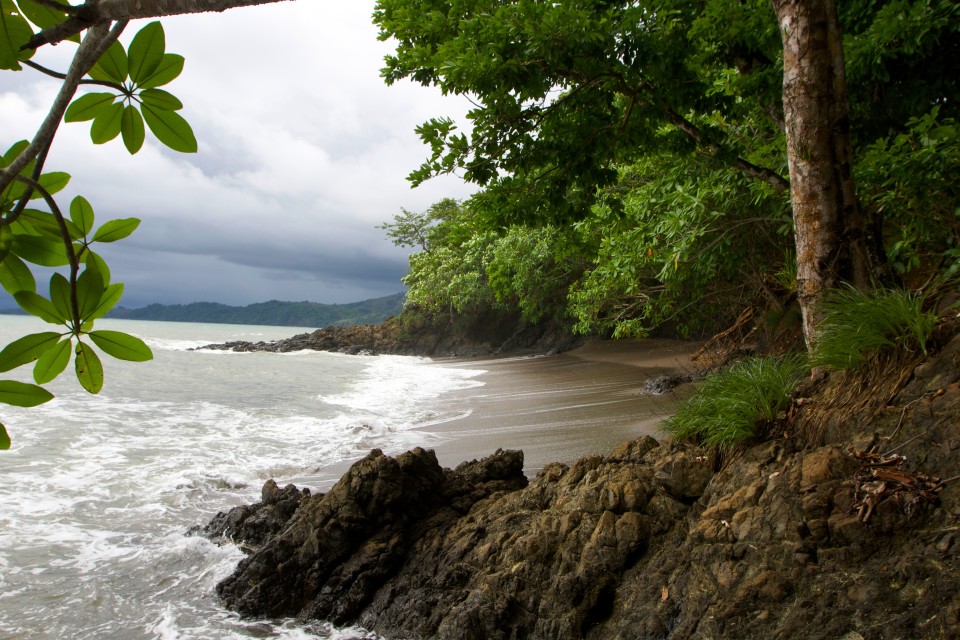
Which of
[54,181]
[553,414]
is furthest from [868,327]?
[553,414]

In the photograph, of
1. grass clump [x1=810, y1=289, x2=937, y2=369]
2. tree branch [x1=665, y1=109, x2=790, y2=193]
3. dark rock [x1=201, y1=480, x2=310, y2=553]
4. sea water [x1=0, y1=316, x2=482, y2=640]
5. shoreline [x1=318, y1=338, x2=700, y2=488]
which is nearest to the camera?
grass clump [x1=810, y1=289, x2=937, y2=369]

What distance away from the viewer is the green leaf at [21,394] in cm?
62

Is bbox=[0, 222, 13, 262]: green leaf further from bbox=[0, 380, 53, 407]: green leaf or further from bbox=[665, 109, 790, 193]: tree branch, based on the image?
bbox=[665, 109, 790, 193]: tree branch

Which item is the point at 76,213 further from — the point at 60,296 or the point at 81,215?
the point at 60,296

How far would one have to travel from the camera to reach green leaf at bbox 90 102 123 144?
77 cm

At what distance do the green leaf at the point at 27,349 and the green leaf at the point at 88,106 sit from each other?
28cm

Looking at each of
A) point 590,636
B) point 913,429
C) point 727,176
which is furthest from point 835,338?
point 727,176

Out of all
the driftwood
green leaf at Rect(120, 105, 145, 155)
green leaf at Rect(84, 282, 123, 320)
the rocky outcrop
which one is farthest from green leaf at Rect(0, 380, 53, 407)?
the rocky outcrop

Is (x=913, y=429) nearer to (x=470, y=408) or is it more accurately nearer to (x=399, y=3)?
(x=399, y=3)

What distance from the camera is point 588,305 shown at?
1121 cm

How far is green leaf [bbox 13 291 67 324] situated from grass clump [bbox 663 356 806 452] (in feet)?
11.0

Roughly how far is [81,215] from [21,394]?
0.83 ft

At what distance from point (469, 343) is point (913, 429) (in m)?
31.1

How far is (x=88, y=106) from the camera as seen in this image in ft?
2.46
